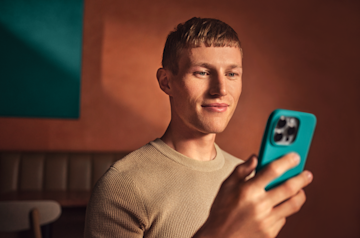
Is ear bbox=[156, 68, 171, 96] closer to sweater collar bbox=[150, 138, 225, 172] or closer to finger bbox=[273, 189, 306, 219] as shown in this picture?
sweater collar bbox=[150, 138, 225, 172]

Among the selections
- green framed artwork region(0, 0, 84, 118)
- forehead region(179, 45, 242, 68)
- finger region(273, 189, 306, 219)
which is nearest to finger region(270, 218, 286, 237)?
finger region(273, 189, 306, 219)

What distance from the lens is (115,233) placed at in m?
0.63

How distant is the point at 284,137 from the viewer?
0.49 metres

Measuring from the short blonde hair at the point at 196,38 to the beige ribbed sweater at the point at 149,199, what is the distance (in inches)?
9.5

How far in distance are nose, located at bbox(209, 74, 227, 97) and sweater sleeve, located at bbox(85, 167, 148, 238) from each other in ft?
0.90

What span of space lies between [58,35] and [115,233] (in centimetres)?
239

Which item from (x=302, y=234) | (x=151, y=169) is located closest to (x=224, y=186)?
(x=151, y=169)

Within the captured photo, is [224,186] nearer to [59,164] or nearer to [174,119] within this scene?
[174,119]

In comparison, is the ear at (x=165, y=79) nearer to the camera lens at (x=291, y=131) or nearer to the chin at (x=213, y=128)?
the chin at (x=213, y=128)

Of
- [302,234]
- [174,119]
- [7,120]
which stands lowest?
[302,234]

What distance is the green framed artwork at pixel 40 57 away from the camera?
2.53m

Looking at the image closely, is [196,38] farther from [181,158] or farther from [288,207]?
[288,207]

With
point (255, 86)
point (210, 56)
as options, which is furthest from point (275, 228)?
point (255, 86)

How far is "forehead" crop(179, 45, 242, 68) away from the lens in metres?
0.68
